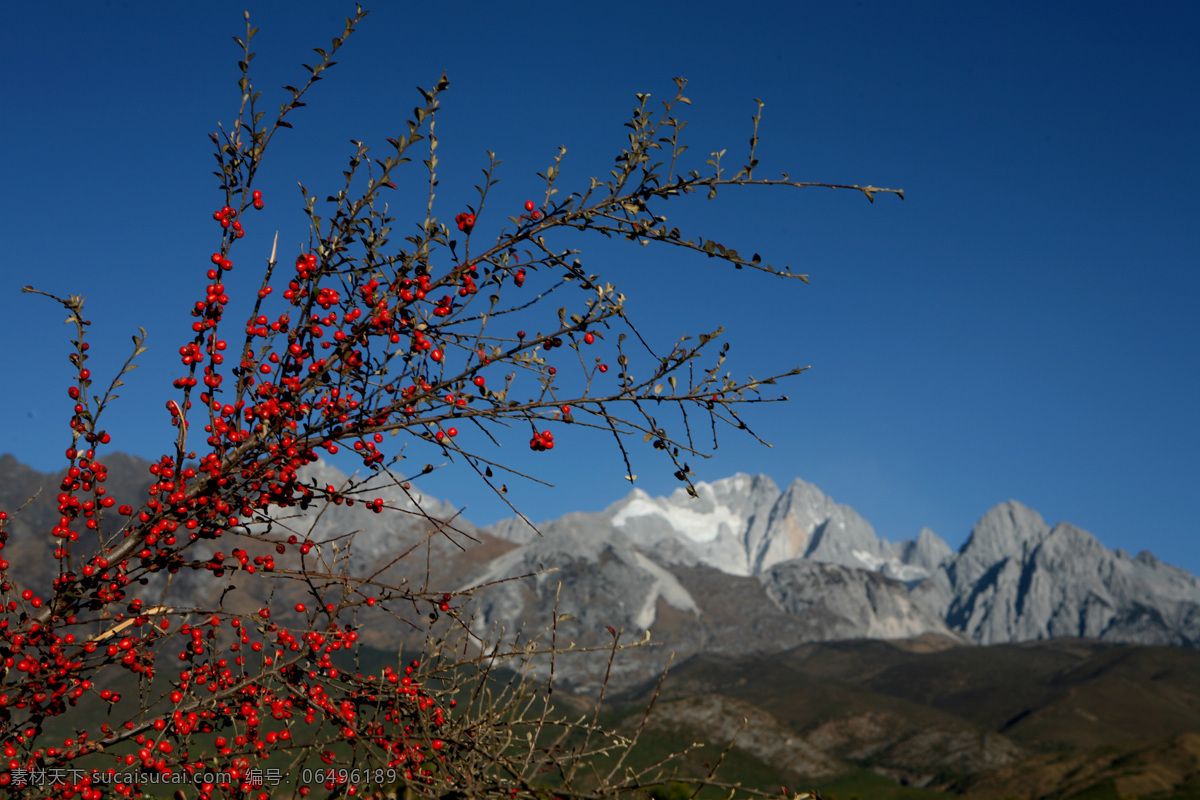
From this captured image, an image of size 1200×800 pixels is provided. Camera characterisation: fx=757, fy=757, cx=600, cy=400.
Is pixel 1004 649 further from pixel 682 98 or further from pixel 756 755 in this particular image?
pixel 682 98

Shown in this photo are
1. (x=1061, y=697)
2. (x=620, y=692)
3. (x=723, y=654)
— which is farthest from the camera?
(x=723, y=654)

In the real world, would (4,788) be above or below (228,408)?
below

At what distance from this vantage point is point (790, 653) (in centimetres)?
16425

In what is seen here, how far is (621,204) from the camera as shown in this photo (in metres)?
4.56

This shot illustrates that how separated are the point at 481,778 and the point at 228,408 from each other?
2581 mm

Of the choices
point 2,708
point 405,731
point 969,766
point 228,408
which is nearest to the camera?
point 2,708

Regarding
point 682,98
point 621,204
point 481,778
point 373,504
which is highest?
point 682,98

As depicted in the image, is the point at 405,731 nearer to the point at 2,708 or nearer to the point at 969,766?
the point at 2,708

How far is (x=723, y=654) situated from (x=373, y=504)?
6649 inches

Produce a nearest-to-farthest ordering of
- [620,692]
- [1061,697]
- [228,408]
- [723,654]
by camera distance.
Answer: [228,408] → [1061,697] → [620,692] → [723,654]

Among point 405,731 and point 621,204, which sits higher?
point 621,204

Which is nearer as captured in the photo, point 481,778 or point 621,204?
point 481,778

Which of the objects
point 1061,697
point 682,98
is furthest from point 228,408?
point 1061,697

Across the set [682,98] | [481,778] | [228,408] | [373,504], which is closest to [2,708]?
[228,408]
